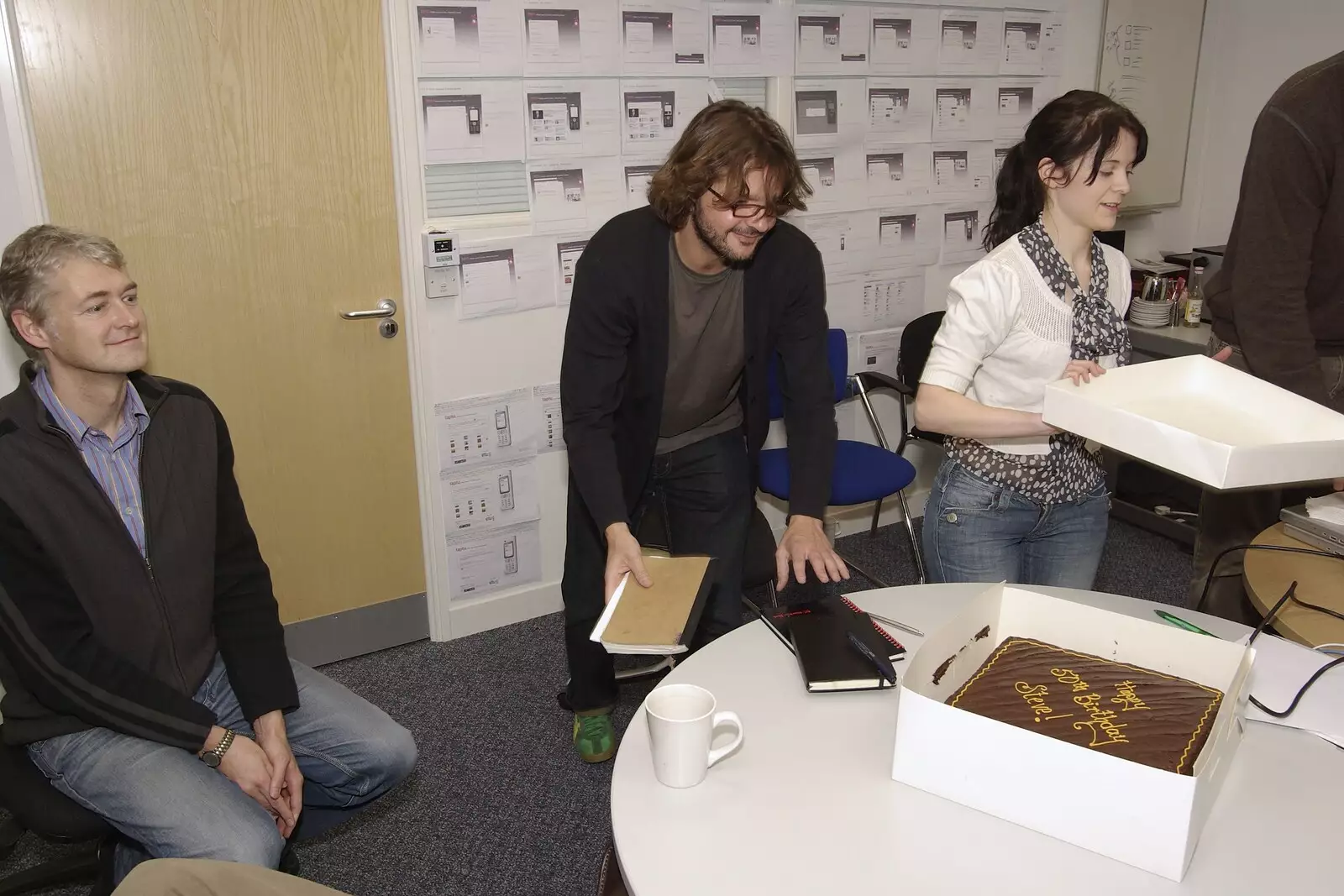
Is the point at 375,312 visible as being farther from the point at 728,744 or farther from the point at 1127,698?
the point at 1127,698

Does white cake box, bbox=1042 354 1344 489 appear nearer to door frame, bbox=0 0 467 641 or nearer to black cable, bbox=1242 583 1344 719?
black cable, bbox=1242 583 1344 719

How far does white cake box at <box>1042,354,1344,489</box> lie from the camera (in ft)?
4.55

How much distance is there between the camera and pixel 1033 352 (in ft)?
6.19

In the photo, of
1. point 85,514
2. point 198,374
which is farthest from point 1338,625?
point 198,374

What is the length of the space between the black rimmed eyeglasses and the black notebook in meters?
0.71

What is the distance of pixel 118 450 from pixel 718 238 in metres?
1.14

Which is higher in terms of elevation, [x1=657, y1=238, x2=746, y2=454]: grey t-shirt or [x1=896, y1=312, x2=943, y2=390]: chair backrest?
[x1=657, y1=238, x2=746, y2=454]: grey t-shirt

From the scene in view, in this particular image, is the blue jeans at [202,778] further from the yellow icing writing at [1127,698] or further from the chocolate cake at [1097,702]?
the yellow icing writing at [1127,698]

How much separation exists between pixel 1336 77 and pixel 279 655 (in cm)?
→ 236

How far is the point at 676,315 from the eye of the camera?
7.02ft

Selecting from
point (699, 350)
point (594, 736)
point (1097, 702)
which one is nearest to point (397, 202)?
point (699, 350)

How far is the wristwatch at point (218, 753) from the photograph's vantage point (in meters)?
1.79

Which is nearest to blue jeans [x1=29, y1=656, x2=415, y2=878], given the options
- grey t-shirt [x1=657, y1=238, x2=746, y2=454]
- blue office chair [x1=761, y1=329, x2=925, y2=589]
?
grey t-shirt [x1=657, y1=238, x2=746, y2=454]

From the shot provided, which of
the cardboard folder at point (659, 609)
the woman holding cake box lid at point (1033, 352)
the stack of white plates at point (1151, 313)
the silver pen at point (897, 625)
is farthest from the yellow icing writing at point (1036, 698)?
the stack of white plates at point (1151, 313)
